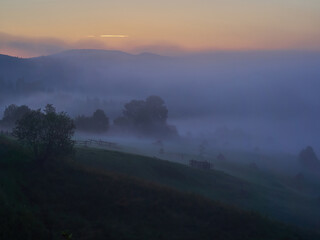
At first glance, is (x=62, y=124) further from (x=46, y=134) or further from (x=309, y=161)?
(x=309, y=161)

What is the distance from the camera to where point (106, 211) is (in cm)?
2539

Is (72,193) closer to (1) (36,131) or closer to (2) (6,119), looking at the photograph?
(1) (36,131)

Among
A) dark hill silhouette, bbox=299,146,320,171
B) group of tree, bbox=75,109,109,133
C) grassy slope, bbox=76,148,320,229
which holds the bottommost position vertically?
grassy slope, bbox=76,148,320,229

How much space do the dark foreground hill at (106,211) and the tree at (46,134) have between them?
283 centimetres

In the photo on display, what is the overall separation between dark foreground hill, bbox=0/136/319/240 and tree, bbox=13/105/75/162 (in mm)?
2835

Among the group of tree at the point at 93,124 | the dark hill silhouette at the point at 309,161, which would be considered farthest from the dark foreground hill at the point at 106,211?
the dark hill silhouette at the point at 309,161

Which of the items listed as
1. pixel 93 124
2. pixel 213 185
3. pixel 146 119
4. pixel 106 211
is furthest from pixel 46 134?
pixel 146 119

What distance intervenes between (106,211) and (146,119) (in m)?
101

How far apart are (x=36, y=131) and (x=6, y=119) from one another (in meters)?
59.5

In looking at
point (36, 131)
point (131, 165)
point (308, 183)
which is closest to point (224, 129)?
point (308, 183)

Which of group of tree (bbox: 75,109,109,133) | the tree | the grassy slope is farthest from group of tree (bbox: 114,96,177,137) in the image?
the tree

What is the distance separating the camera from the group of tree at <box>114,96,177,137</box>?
12556 centimetres

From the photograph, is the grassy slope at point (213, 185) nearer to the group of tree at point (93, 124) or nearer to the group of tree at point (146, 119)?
the group of tree at point (93, 124)

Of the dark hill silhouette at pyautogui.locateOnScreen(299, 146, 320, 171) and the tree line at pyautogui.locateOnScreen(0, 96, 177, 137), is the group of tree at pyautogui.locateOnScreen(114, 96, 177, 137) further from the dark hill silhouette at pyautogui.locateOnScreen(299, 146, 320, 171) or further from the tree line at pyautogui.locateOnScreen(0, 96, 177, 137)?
the dark hill silhouette at pyautogui.locateOnScreen(299, 146, 320, 171)
